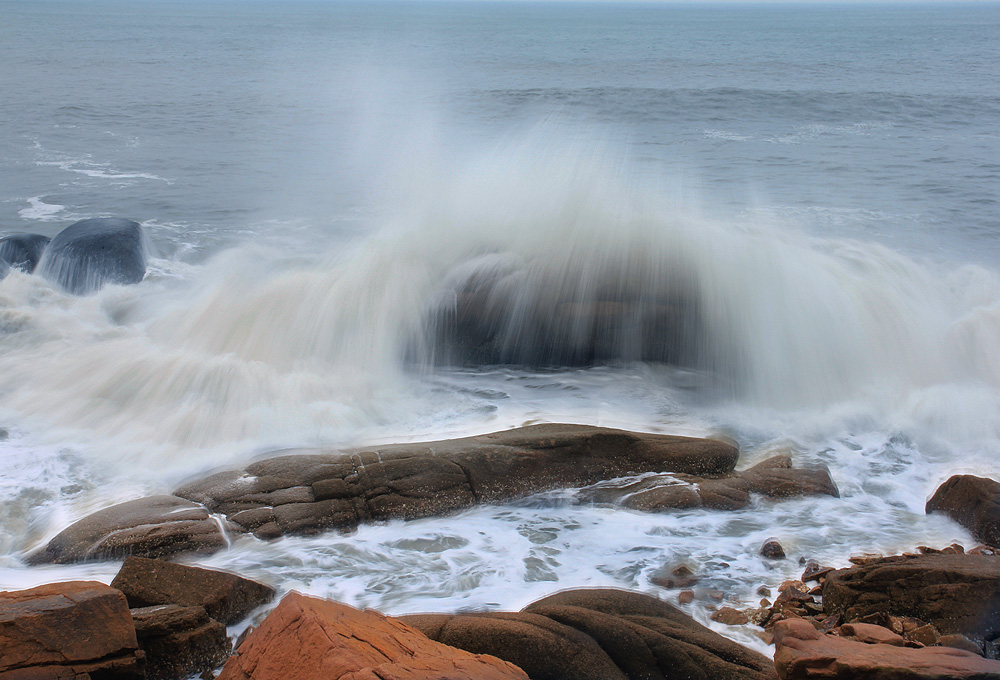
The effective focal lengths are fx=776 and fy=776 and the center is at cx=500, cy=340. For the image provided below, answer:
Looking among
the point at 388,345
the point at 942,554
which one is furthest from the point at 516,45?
the point at 942,554

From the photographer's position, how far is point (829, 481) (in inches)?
220

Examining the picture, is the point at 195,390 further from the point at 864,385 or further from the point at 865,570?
the point at 864,385

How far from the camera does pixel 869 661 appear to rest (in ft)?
9.69

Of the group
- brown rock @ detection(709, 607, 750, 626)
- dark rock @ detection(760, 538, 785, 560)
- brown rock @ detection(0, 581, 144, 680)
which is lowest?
brown rock @ detection(709, 607, 750, 626)

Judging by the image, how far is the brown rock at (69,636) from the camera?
9.77ft

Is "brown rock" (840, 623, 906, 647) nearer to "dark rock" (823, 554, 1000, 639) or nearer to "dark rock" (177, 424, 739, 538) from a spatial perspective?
"dark rock" (823, 554, 1000, 639)

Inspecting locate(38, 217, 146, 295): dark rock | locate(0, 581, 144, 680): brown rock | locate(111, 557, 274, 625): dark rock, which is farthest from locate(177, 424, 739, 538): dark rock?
locate(38, 217, 146, 295): dark rock

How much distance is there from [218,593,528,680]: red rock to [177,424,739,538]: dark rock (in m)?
1.61

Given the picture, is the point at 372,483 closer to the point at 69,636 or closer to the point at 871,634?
the point at 69,636

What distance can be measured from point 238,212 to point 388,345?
8176mm

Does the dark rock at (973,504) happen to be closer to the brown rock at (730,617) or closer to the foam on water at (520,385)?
the foam on water at (520,385)

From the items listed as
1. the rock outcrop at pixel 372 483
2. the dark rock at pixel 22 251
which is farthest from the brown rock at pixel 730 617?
the dark rock at pixel 22 251

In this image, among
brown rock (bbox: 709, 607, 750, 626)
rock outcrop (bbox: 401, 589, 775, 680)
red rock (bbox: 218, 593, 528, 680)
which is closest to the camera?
red rock (bbox: 218, 593, 528, 680)

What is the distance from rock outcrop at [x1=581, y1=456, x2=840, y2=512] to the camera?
17.0 ft
